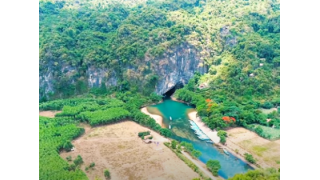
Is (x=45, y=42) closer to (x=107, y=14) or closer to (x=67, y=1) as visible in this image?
(x=107, y=14)

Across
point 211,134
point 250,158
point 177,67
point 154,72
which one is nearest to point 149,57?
point 154,72

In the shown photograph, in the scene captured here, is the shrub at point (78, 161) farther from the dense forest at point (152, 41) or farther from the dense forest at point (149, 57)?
the dense forest at point (152, 41)

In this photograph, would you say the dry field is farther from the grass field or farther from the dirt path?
the dirt path

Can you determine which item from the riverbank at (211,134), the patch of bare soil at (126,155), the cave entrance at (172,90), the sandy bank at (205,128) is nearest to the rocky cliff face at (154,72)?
the cave entrance at (172,90)

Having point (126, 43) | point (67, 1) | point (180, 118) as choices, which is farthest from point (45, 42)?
point (180, 118)

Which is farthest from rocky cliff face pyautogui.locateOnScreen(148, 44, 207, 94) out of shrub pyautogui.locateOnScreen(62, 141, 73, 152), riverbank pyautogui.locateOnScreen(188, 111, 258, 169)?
shrub pyautogui.locateOnScreen(62, 141, 73, 152)
